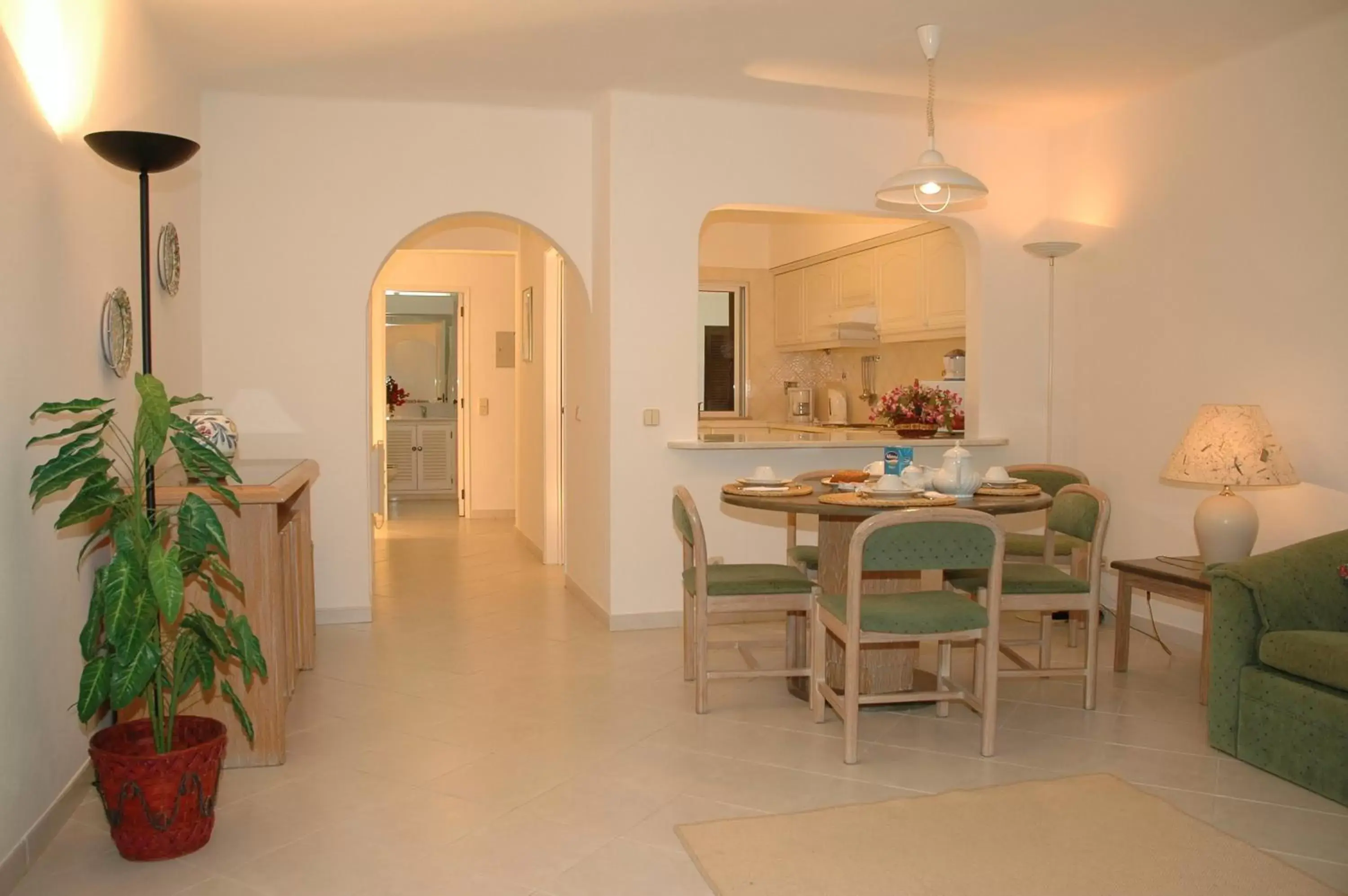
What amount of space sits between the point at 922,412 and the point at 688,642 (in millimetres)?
2307

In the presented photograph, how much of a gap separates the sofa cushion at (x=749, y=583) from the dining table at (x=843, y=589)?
14 cm

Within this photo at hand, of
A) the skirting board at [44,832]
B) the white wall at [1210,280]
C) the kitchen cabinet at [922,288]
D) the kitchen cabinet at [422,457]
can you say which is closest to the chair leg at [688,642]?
the skirting board at [44,832]

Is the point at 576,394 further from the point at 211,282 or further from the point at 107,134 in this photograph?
the point at 107,134

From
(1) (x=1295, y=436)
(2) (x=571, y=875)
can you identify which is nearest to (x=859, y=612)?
(2) (x=571, y=875)

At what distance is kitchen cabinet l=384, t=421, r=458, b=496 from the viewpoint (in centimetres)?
1102

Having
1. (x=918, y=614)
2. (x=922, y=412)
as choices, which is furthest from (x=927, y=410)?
(x=918, y=614)

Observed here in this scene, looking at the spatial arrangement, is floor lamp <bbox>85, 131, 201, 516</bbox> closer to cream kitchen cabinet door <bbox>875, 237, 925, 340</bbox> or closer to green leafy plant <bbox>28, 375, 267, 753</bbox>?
green leafy plant <bbox>28, 375, 267, 753</bbox>

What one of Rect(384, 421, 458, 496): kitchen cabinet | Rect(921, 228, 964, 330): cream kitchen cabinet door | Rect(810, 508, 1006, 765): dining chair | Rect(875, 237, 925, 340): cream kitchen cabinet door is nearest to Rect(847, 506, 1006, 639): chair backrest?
Rect(810, 508, 1006, 765): dining chair

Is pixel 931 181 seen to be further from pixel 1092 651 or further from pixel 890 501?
pixel 1092 651

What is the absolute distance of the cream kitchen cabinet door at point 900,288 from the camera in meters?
6.60

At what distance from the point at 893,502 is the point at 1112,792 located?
42.3 inches

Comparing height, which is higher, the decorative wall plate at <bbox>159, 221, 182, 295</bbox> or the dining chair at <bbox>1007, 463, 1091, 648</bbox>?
the decorative wall plate at <bbox>159, 221, 182, 295</bbox>

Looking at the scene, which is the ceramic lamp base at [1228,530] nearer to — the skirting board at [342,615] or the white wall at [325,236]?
the white wall at [325,236]

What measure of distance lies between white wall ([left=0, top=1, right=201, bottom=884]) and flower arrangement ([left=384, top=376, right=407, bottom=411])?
7.14 meters
